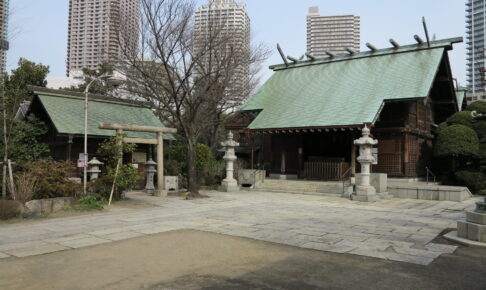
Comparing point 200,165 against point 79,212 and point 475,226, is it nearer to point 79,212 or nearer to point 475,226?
point 79,212

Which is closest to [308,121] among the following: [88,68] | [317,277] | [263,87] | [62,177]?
[263,87]

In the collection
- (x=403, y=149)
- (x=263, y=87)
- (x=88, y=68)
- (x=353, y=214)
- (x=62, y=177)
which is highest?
(x=88, y=68)

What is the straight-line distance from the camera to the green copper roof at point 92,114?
18172mm

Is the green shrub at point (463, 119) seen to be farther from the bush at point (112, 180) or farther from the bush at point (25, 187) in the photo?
the bush at point (25, 187)

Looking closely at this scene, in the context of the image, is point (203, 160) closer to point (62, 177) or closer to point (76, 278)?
point (62, 177)

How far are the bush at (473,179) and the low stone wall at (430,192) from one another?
1.20 metres

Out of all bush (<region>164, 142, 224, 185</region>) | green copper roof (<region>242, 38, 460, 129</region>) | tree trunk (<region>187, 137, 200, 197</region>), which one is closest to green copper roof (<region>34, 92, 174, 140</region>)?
bush (<region>164, 142, 224, 185</region>)

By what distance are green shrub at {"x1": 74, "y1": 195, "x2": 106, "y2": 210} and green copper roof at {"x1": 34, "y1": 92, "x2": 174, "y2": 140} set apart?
20.6 ft

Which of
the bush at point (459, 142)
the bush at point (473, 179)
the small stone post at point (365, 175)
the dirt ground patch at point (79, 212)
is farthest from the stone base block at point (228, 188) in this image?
the bush at point (473, 179)

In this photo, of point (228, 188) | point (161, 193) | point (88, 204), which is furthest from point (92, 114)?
point (88, 204)

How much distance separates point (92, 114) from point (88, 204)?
957 centimetres

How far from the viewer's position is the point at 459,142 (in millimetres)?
19219

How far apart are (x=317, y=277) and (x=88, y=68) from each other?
31.5 m

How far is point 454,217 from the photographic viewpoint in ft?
37.8
